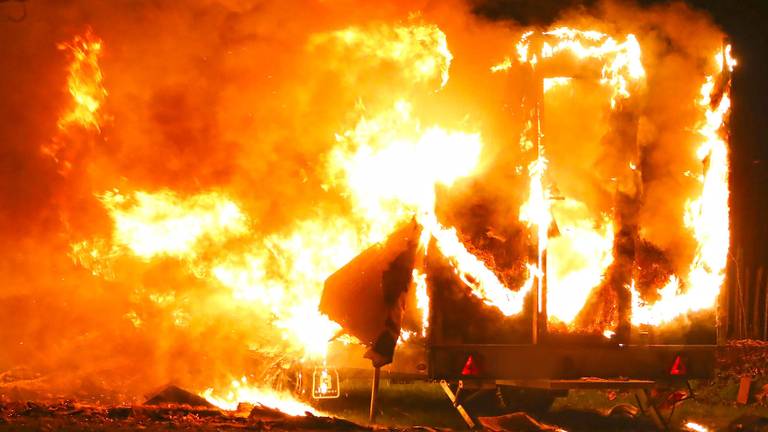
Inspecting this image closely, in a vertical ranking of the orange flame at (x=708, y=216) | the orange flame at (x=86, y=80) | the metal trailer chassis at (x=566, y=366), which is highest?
the orange flame at (x=86, y=80)

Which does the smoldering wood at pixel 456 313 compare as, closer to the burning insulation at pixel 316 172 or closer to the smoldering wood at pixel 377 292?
the burning insulation at pixel 316 172

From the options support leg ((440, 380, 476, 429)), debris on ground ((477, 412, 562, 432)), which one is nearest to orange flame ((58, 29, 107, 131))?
support leg ((440, 380, 476, 429))

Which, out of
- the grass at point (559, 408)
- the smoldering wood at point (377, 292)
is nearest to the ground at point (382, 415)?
the grass at point (559, 408)

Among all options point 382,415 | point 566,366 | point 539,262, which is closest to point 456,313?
point 539,262

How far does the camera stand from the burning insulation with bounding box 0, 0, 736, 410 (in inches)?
321

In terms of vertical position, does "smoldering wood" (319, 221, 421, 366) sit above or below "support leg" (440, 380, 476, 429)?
above

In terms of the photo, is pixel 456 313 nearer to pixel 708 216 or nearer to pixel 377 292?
pixel 377 292

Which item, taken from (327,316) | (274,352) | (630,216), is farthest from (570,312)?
(274,352)

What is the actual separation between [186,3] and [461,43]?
4.03 m

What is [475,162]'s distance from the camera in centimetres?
805

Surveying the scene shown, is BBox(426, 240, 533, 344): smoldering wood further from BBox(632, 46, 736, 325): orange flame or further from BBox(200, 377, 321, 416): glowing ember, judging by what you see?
BBox(200, 377, 321, 416): glowing ember

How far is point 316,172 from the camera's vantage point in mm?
9617

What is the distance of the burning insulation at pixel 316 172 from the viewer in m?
8.15

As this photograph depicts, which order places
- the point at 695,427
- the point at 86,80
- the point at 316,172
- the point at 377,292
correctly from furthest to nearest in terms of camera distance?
the point at 86,80 → the point at 695,427 → the point at 316,172 → the point at 377,292
